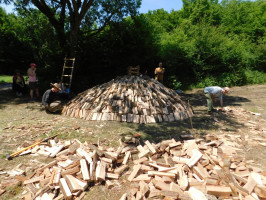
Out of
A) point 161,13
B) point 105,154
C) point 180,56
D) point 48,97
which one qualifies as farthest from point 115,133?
point 161,13

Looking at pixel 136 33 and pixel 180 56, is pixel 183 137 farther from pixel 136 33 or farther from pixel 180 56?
pixel 180 56

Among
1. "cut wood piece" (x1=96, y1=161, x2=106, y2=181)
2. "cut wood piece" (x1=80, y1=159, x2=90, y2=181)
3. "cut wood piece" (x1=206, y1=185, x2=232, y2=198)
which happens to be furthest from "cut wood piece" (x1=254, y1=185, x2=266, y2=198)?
"cut wood piece" (x1=80, y1=159, x2=90, y2=181)

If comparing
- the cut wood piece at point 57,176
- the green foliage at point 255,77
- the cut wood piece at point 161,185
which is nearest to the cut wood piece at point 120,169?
the cut wood piece at point 161,185

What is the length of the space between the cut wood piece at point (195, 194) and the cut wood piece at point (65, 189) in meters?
1.83

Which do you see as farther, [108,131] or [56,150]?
[108,131]

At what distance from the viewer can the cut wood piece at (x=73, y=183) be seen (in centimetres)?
262

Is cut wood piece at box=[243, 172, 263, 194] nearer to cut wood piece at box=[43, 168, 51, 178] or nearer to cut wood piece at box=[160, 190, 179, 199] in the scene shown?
cut wood piece at box=[160, 190, 179, 199]

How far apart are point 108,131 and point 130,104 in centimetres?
135

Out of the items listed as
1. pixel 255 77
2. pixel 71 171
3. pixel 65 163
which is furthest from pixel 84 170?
pixel 255 77

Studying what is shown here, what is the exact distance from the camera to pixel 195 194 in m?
2.50

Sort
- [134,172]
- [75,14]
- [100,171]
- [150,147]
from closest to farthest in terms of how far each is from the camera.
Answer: [100,171] → [134,172] → [150,147] → [75,14]

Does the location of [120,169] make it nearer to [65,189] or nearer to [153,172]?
[153,172]

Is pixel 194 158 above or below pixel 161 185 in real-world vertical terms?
above

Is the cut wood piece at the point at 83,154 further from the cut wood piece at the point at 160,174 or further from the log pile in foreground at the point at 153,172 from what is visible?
the cut wood piece at the point at 160,174
